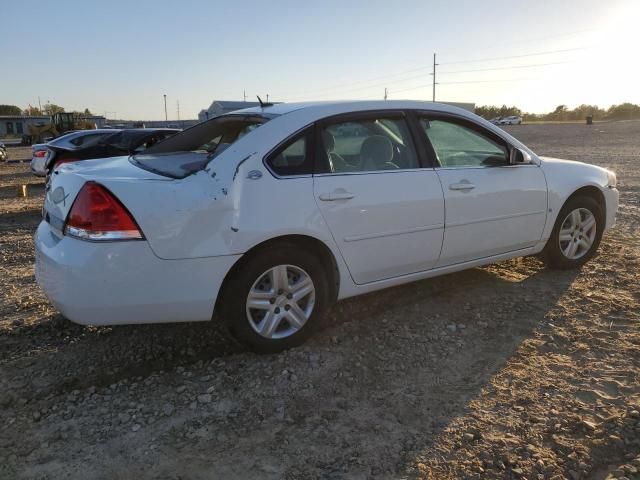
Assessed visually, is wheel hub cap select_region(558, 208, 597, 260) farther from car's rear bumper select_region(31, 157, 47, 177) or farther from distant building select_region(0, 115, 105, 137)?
distant building select_region(0, 115, 105, 137)

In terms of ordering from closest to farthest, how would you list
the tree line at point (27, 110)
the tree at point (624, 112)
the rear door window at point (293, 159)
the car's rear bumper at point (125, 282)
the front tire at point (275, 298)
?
1. the car's rear bumper at point (125, 282)
2. the front tire at point (275, 298)
3. the rear door window at point (293, 159)
4. the tree at point (624, 112)
5. the tree line at point (27, 110)

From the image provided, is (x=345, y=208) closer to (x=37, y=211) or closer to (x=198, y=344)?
(x=198, y=344)

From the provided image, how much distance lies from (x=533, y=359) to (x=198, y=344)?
225 centimetres

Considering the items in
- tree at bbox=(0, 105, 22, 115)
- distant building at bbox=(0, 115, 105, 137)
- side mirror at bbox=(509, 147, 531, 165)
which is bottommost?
side mirror at bbox=(509, 147, 531, 165)

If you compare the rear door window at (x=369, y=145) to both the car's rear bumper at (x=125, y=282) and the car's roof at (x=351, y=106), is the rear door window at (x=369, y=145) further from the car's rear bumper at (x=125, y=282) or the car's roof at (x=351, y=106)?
the car's rear bumper at (x=125, y=282)

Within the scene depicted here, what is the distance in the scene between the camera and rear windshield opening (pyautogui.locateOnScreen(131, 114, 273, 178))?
3.46m

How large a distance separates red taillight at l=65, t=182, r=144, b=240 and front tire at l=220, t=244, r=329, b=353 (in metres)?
0.68

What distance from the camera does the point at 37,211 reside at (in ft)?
32.5

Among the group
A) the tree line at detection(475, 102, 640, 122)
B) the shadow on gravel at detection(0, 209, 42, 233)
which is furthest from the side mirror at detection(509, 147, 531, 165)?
the tree line at detection(475, 102, 640, 122)

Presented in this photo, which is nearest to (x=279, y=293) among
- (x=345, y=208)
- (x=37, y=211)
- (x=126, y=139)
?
(x=345, y=208)

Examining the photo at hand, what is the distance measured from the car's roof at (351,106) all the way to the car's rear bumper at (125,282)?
1.24 meters

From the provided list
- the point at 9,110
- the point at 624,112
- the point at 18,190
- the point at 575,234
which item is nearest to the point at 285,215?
the point at 575,234

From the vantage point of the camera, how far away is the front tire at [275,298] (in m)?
3.28

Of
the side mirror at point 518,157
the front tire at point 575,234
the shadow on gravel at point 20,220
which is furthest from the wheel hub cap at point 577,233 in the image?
the shadow on gravel at point 20,220
